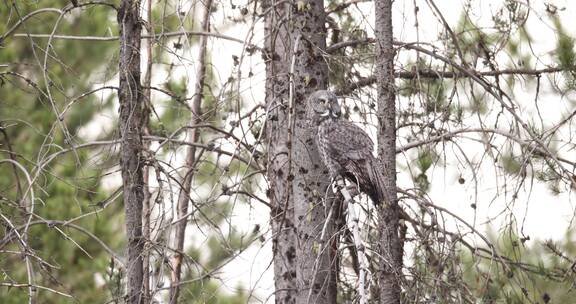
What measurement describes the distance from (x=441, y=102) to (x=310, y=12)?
53.4 inches

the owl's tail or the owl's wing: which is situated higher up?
the owl's wing

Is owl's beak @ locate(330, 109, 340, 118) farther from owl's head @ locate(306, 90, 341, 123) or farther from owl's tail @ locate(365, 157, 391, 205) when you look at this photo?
owl's tail @ locate(365, 157, 391, 205)

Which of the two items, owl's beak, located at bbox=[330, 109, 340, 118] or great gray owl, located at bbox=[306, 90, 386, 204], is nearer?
great gray owl, located at bbox=[306, 90, 386, 204]

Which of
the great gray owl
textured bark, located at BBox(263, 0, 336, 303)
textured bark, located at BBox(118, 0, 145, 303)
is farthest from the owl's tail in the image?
textured bark, located at BBox(118, 0, 145, 303)

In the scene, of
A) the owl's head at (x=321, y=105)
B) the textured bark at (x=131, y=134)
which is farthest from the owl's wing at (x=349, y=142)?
the textured bark at (x=131, y=134)

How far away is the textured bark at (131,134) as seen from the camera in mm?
5273

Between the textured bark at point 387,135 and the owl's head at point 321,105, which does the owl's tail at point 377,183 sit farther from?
the owl's head at point 321,105

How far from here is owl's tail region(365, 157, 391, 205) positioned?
17.1ft

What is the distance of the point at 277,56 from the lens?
20.0 feet

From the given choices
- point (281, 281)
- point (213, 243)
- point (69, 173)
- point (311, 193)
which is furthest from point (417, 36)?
point (69, 173)

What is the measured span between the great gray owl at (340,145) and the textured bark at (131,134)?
105 centimetres

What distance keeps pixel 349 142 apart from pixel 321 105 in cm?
30

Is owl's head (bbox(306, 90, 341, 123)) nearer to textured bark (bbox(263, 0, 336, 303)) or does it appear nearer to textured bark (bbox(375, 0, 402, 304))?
textured bark (bbox(263, 0, 336, 303))

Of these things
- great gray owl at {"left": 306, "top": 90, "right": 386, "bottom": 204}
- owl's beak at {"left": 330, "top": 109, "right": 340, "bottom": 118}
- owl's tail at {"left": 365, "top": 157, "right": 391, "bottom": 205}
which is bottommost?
owl's tail at {"left": 365, "top": 157, "right": 391, "bottom": 205}
